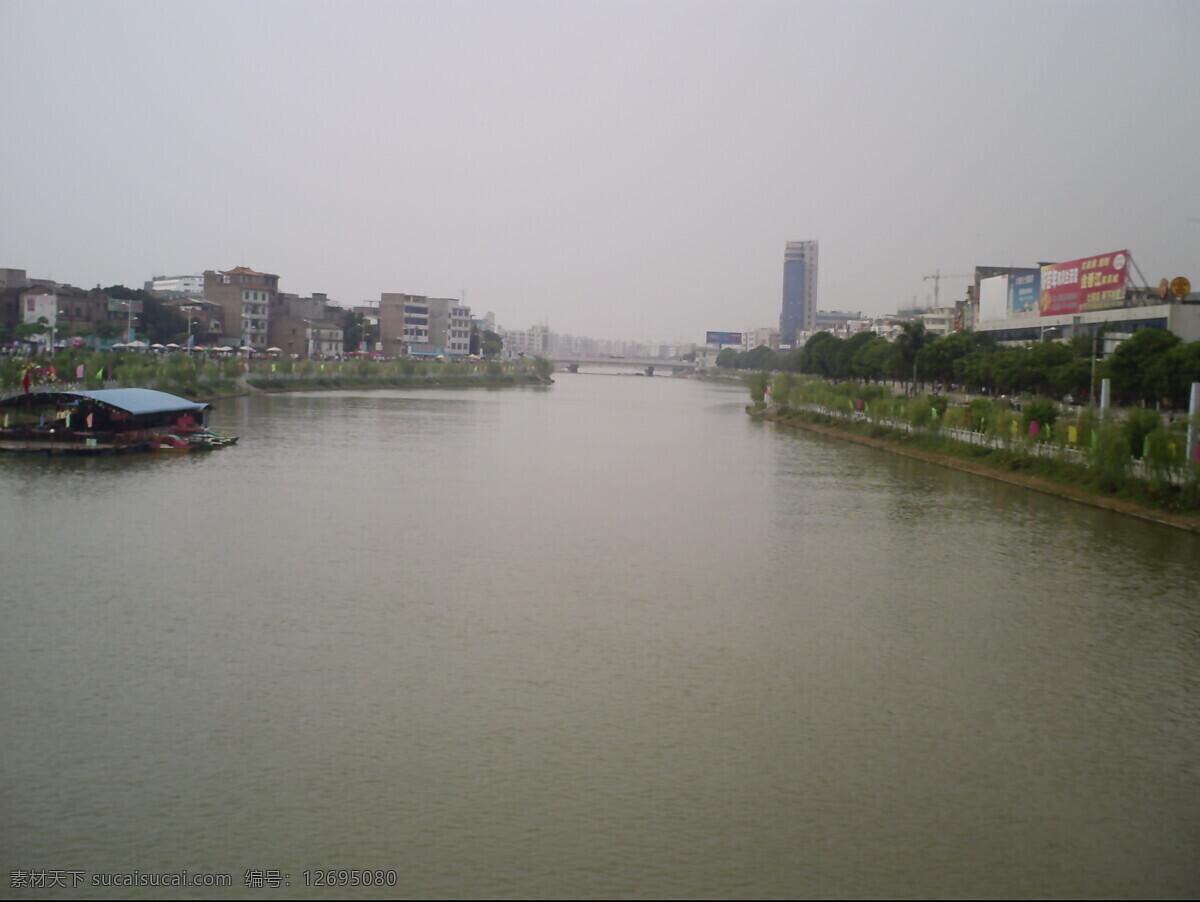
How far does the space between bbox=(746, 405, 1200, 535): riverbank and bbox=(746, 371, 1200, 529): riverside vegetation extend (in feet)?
0.14

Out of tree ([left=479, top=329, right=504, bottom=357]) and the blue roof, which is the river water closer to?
the blue roof

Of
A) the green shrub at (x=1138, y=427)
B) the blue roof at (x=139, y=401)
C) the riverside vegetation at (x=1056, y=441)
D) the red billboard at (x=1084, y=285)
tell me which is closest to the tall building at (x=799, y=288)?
the red billboard at (x=1084, y=285)

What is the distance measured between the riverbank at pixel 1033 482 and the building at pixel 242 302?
23.4 m

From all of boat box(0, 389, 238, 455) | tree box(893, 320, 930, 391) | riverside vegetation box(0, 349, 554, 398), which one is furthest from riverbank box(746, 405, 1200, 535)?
riverside vegetation box(0, 349, 554, 398)

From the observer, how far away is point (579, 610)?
670cm

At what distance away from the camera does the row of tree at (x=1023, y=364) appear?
14.9m

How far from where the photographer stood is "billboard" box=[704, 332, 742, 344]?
3216 inches

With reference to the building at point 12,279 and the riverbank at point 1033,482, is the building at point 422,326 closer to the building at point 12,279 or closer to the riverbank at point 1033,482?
the building at point 12,279

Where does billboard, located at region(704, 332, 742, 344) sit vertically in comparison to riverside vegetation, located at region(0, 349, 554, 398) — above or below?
above

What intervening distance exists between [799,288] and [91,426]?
87.1 meters

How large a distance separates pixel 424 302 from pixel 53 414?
37.2m

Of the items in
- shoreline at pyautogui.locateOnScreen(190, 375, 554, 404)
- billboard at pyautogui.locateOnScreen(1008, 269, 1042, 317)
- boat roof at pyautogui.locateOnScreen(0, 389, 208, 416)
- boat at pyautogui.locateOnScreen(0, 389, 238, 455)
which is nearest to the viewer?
boat at pyautogui.locateOnScreen(0, 389, 238, 455)

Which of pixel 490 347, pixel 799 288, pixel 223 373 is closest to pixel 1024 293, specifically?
pixel 223 373

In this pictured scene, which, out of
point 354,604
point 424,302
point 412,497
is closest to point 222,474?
point 412,497
